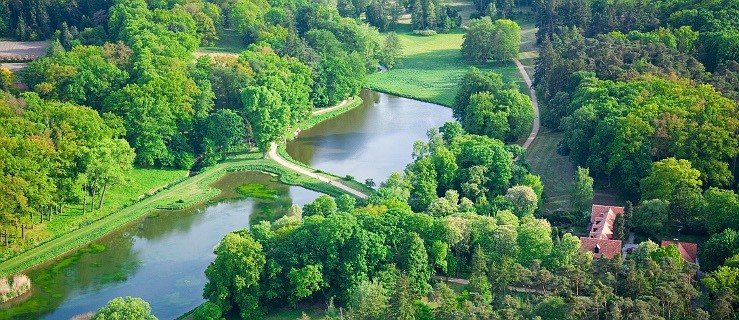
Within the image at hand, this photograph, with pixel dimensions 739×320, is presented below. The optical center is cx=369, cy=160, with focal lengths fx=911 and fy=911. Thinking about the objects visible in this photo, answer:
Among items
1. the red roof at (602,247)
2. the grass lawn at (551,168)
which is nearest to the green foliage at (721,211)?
the red roof at (602,247)

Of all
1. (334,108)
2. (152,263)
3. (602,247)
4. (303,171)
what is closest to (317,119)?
(334,108)

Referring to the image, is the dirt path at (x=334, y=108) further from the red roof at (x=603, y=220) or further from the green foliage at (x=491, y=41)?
the red roof at (x=603, y=220)

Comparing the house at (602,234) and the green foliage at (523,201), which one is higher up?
the green foliage at (523,201)

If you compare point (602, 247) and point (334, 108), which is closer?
point (602, 247)

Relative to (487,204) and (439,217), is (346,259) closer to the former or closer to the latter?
(439,217)

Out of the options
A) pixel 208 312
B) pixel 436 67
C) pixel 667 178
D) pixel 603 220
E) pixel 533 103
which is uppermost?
pixel 667 178

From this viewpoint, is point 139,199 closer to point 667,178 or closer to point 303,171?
point 303,171

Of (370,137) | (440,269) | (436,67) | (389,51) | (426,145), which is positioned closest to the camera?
(440,269)
